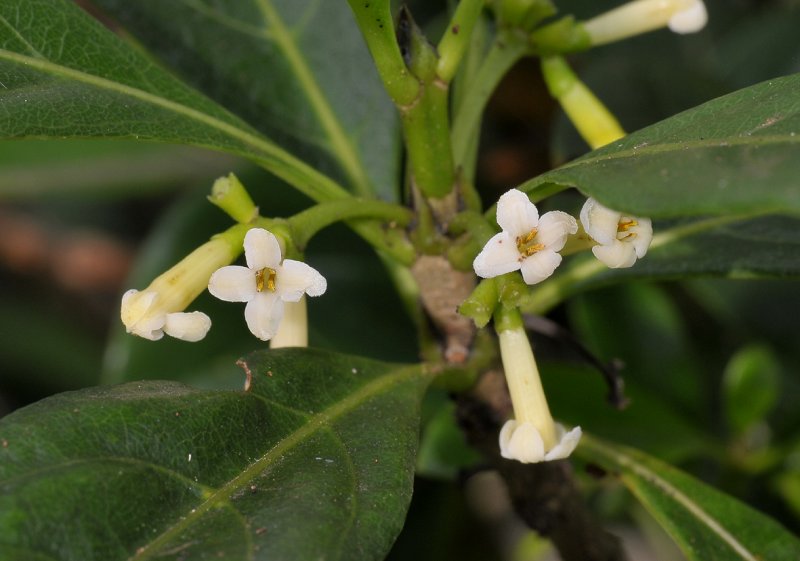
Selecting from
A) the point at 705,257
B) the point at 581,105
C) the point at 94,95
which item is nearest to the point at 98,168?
the point at 94,95

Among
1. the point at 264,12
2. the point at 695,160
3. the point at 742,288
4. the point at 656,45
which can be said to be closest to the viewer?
the point at 695,160

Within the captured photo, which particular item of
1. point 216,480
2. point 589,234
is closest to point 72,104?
point 216,480

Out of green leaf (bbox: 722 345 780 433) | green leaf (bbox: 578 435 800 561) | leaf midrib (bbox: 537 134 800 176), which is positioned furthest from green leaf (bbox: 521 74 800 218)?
green leaf (bbox: 722 345 780 433)

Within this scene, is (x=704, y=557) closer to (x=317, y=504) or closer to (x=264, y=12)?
(x=317, y=504)

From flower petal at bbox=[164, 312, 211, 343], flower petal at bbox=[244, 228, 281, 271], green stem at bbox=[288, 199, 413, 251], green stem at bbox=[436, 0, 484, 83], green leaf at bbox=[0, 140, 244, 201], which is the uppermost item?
green leaf at bbox=[0, 140, 244, 201]

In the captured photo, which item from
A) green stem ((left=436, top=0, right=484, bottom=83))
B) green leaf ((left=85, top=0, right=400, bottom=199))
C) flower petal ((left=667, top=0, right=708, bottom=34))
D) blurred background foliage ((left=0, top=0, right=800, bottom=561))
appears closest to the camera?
green stem ((left=436, top=0, right=484, bottom=83))

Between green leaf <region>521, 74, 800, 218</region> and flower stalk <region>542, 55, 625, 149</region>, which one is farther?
flower stalk <region>542, 55, 625, 149</region>

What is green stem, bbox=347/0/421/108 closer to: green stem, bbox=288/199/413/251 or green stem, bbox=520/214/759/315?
green stem, bbox=288/199/413/251
